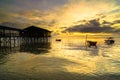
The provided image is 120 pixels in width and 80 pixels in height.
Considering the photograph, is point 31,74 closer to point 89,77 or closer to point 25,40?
point 89,77

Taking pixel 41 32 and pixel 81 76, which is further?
pixel 41 32

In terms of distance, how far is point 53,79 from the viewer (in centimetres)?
1443

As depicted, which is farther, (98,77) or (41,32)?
(41,32)

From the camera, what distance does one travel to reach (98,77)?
1520 centimetres

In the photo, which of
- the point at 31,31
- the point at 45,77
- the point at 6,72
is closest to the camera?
the point at 45,77

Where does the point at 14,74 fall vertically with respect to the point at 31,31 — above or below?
below

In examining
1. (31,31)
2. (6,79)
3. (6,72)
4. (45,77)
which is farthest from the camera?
(31,31)

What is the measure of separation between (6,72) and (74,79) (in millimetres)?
6633

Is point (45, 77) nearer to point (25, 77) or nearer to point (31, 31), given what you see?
point (25, 77)

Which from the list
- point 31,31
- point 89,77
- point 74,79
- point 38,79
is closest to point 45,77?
point 38,79

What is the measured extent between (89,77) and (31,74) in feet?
17.4

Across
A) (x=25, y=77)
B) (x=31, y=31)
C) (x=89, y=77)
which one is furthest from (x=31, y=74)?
(x=31, y=31)

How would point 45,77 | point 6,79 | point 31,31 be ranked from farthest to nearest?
point 31,31 < point 45,77 < point 6,79

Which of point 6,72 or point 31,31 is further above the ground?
point 31,31
